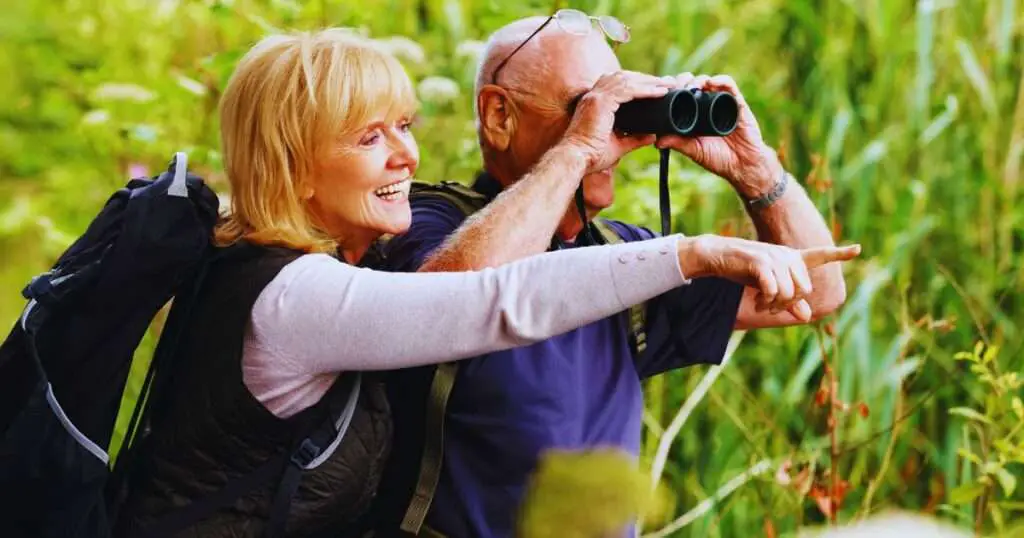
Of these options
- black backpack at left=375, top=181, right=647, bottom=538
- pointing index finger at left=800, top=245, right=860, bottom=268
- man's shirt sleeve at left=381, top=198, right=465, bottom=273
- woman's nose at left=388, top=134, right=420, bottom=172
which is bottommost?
black backpack at left=375, top=181, right=647, bottom=538

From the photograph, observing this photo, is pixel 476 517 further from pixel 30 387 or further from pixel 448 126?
pixel 448 126

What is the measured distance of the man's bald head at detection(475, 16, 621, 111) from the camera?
2451mm

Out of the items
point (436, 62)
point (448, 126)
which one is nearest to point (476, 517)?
point (448, 126)

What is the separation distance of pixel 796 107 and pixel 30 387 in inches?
106

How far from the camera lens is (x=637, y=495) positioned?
30.3 inches

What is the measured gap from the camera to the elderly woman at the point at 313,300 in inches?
68.0

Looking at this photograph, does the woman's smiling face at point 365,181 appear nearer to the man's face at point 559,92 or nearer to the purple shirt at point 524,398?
the purple shirt at point 524,398

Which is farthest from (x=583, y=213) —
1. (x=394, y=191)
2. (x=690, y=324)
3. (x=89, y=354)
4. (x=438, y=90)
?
(x=438, y=90)

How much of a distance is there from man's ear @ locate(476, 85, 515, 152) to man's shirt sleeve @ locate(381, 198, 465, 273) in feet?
0.49

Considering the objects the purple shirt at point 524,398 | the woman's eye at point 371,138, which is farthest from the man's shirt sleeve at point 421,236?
the woman's eye at point 371,138

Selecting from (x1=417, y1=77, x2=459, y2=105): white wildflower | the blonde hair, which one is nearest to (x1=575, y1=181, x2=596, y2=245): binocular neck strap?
the blonde hair

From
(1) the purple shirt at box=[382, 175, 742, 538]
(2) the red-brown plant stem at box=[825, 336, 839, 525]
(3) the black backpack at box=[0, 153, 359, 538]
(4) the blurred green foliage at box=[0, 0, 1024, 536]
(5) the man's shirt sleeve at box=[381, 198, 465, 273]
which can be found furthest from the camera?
(4) the blurred green foliage at box=[0, 0, 1024, 536]

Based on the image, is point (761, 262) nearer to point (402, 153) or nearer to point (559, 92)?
point (402, 153)

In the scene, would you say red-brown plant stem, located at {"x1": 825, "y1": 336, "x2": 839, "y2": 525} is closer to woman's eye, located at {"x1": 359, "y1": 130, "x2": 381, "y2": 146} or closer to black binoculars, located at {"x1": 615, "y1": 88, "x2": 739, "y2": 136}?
black binoculars, located at {"x1": 615, "y1": 88, "x2": 739, "y2": 136}
